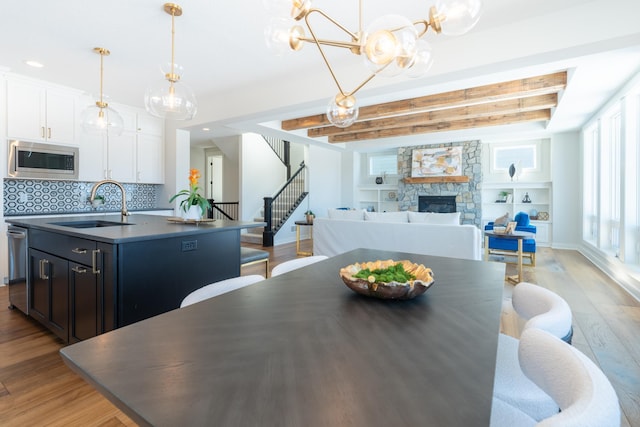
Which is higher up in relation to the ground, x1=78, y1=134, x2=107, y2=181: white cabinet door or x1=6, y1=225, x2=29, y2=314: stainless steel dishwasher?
x1=78, y1=134, x2=107, y2=181: white cabinet door

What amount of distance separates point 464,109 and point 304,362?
18.9ft

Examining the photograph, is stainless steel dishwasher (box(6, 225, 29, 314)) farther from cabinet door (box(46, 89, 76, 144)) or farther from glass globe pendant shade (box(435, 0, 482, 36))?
glass globe pendant shade (box(435, 0, 482, 36))

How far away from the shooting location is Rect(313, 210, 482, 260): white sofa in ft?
13.5

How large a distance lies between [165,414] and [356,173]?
8.97 meters

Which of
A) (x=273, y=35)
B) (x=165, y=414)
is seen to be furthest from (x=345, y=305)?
(x=273, y=35)

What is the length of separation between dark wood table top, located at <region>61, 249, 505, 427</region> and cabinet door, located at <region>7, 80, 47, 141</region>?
4.50 m

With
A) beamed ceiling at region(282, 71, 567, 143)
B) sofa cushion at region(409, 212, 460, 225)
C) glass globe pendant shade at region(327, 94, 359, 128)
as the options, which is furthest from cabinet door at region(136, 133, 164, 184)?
sofa cushion at region(409, 212, 460, 225)

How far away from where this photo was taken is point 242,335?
83cm

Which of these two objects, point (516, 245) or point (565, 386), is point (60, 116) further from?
point (516, 245)

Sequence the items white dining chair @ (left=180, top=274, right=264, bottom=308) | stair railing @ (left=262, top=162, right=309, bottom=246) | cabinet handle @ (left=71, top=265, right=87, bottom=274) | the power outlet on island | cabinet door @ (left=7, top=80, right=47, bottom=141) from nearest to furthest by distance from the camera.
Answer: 1. white dining chair @ (left=180, top=274, right=264, bottom=308)
2. cabinet handle @ (left=71, top=265, right=87, bottom=274)
3. the power outlet on island
4. cabinet door @ (left=7, top=80, right=47, bottom=141)
5. stair railing @ (left=262, top=162, right=309, bottom=246)

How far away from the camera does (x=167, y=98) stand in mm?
2471

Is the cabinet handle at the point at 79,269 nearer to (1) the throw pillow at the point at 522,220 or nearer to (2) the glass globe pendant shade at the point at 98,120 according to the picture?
(2) the glass globe pendant shade at the point at 98,120

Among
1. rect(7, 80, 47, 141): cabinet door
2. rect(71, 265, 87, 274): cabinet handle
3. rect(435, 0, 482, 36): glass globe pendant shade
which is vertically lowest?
rect(71, 265, 87, 274): cabinet handle

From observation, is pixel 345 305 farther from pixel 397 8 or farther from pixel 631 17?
pixel 631 17
